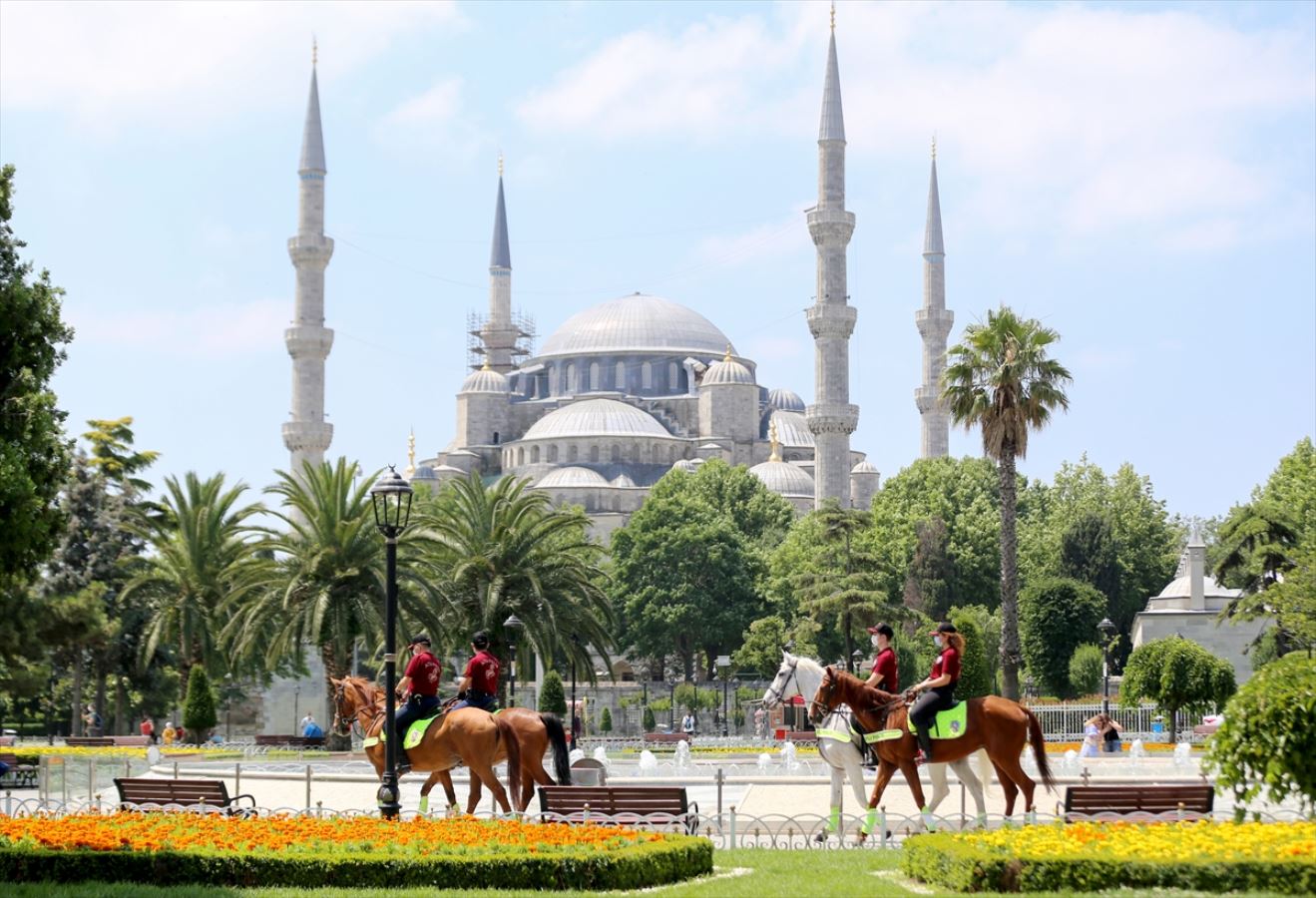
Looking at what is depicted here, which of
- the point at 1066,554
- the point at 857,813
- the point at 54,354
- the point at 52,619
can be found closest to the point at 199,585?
the point at 52,619

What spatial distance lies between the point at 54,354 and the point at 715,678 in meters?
42.6

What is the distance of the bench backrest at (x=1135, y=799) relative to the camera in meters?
13.3

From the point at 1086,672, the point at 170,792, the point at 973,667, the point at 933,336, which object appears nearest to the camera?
the point at 170,792

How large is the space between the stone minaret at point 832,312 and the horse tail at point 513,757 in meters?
50.4

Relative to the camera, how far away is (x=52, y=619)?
2889 centimetres

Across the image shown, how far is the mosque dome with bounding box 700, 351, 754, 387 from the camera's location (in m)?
93.8

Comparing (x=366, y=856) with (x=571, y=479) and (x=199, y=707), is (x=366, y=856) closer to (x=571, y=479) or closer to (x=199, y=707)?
(x=199, y=707)

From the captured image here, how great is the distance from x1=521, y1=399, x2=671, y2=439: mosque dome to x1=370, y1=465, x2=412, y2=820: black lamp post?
73.9 metres

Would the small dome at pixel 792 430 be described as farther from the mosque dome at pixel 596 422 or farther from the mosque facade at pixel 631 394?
the mosque dome at pixel 596 422

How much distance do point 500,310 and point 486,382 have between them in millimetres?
7828

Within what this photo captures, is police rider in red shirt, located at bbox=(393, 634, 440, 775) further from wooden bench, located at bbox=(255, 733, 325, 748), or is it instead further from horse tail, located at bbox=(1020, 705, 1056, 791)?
wooden bench, located at bbox=(255, 733, 325, 748)

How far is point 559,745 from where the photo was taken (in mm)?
15664

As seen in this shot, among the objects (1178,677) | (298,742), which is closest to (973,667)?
(1178,677)

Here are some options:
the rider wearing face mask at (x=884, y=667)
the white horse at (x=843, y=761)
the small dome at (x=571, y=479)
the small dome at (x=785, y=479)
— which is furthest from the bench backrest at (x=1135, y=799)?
the small dome at (x=571, y=479)
